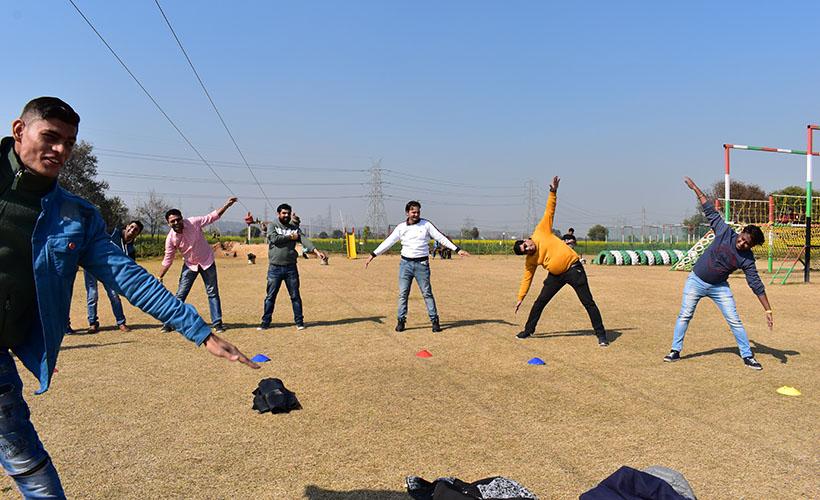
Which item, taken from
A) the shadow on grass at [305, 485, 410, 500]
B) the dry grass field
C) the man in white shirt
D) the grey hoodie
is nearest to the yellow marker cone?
the dry grass field

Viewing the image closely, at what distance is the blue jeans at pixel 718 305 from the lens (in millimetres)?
7465

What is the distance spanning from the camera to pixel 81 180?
51312mm

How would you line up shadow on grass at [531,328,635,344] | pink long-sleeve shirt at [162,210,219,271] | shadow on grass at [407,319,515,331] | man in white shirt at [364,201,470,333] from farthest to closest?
shadow on grass at [407,319,515,331]
man in white shirt at [364,201,470,333]
pink long-sleeve shirt at [162,210,219,271]
shadow on grass at [531,328,635,344]

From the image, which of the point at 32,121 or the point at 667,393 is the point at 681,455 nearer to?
the point at 667,393

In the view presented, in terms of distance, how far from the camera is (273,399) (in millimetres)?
5453

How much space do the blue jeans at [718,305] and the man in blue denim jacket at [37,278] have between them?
22.7 ft

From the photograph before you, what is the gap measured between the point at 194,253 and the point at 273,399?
5.26m

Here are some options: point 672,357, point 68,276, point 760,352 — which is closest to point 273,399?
point 68,276

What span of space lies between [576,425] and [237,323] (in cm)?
763

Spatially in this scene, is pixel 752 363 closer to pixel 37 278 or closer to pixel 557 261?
pixel 557 261

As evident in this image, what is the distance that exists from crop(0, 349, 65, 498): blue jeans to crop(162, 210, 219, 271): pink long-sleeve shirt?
7.50m

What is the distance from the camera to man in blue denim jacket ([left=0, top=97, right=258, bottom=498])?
238 centimetres

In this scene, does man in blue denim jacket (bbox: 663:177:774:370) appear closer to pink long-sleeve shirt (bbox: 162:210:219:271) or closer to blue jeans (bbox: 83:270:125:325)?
pink long-sleeve shirt (bbox: 162:210:219:271)

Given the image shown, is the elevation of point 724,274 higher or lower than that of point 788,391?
higher
